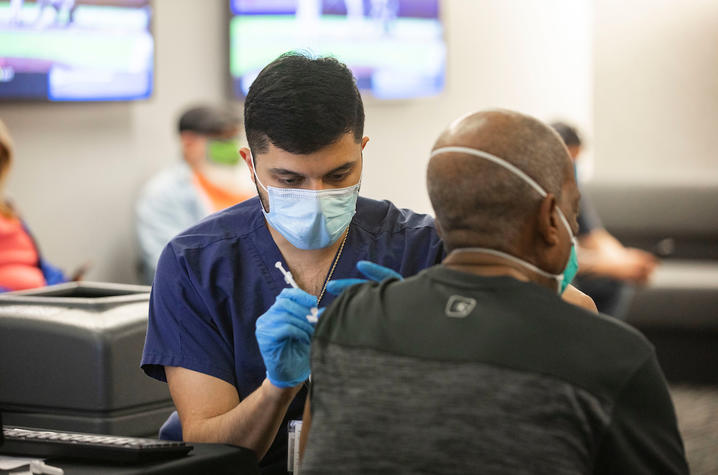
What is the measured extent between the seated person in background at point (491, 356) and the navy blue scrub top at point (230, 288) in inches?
15.1

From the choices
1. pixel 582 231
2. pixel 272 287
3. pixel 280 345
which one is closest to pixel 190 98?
pixel 582 231

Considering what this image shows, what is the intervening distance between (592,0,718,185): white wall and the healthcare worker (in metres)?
4.38

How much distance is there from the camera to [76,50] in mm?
3625

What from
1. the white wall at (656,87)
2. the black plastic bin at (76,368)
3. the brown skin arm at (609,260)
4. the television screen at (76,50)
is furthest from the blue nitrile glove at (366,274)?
the white wall at (656,87)

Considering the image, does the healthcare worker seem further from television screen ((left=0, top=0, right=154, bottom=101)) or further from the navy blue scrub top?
television screen ((left=0, top=0, right=154, bottom=101))

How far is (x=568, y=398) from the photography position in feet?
3.19

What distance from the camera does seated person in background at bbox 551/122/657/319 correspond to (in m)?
4.43

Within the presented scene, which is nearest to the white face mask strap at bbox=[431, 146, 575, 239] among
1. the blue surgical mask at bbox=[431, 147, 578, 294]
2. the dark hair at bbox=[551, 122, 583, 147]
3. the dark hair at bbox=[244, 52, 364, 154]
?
the blue surgical mask at bbox=[431, 147, 578, 294]

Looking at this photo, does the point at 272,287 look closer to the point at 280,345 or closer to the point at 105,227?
the point at 280,345

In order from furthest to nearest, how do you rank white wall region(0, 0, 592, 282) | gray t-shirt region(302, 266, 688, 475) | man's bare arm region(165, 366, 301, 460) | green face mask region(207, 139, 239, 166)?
green face mask region(207, 139, 239, 166), white wall region(0, 0, 592, 282), man's bare arm region(165, 366, 301, 460), gray t-shirt region(302, 266, 688, 475)

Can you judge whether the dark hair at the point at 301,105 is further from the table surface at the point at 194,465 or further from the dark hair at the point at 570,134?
the dark hair at the point at 570,134

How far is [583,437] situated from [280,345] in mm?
426

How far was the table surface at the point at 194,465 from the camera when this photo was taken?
117 centimetres

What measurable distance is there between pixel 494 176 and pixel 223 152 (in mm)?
3027
